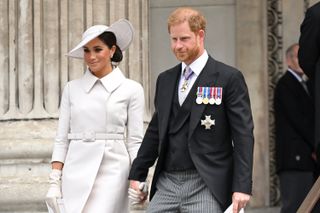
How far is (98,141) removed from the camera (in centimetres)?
749

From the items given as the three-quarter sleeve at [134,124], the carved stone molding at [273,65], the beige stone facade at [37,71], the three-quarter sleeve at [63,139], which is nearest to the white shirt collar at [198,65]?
the three-quarter sleeve at [134,124]

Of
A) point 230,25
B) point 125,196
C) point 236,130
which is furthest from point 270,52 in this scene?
point 236,130

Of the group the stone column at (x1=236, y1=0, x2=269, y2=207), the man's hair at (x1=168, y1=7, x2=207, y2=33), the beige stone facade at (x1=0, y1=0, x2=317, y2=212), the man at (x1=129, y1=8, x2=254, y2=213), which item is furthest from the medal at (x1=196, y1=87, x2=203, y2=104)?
the stone column at (x1=236, y1=0, x2=269, y2=207)

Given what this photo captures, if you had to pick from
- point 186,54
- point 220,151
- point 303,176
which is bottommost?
point 303,176

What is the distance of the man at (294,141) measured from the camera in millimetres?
10680

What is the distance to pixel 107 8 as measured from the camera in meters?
9.90

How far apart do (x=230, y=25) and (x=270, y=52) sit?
1.62 ft

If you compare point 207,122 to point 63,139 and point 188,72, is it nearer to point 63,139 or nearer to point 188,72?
point 188,72

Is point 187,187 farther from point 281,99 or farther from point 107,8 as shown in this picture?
point 281,99

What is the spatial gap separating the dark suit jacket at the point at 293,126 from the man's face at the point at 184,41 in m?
4.19

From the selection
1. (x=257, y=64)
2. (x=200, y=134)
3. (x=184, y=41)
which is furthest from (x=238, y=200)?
(x=257, y=64)

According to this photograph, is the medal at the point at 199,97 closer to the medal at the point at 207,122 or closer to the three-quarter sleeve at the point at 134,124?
the medal at the point at 207,122

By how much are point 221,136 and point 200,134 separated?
4.7 inches

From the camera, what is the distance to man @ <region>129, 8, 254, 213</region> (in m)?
6.52
